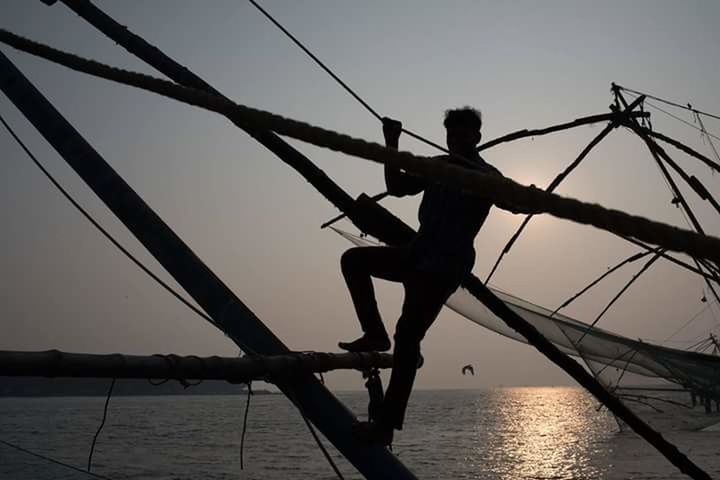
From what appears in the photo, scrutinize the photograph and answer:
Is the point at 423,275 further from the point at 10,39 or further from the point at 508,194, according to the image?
the point at 10,39

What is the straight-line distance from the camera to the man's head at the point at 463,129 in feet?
12.0

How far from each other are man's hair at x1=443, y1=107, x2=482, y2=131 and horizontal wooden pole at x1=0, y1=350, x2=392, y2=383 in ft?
4.52

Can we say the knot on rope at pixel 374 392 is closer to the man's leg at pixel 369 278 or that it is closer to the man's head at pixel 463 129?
the man's leg at pixel 369 278

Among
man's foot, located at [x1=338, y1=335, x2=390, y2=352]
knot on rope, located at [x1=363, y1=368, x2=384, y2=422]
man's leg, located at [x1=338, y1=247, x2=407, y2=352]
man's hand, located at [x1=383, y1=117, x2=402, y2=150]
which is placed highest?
man's hand, located at [x1=383, y1=117, x2=402, y2=150]

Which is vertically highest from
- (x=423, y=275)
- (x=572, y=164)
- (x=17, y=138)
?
(x=572, y=164)

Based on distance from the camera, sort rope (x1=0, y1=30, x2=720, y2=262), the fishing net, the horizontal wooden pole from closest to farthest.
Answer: rope (x1=0, y1=30, x2=720, y2=262) → the horizontal wooden pole → the fishing net

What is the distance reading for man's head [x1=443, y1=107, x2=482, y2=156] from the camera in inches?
144

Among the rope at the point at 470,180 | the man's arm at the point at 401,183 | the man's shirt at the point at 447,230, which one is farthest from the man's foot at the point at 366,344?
the rope at the point at 470,180

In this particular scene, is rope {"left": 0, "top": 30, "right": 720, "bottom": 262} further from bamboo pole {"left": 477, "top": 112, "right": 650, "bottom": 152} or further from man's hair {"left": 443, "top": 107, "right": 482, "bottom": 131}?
bamboo pole {"left": 477, "top": 112, "right": 650, "bottom": 152}

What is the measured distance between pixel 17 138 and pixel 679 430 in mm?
21510

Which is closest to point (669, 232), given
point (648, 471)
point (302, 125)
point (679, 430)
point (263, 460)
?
point (302, 125)

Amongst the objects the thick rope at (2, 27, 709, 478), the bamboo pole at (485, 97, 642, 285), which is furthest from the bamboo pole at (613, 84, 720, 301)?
the thick rope at (2, 27, 709, 478)

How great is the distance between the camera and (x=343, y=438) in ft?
11.7

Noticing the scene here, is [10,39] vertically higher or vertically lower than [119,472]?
higher
